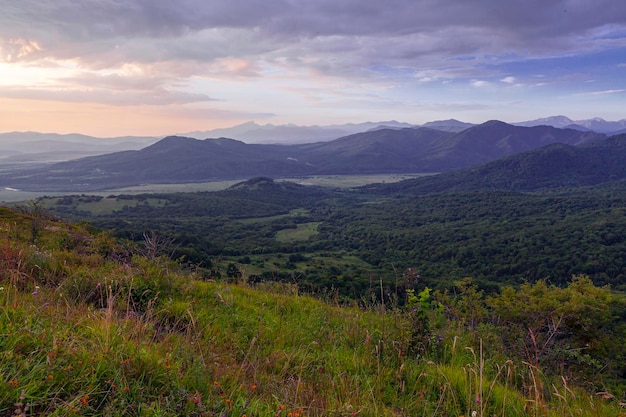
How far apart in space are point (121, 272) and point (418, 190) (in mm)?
197039

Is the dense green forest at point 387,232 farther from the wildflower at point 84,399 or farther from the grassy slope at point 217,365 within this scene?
the wildflower at point 84,399

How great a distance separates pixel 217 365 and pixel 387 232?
96643mm

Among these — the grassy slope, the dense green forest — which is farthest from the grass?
the grassy slope

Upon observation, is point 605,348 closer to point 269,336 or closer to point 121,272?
point 269,336

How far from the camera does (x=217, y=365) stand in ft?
9.48

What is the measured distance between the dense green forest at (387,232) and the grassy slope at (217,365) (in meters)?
1.56

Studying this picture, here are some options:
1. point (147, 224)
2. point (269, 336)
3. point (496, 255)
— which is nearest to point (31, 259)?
point (269, 336)

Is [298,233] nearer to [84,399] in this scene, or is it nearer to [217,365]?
[217,365]

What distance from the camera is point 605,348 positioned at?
41.7 feet

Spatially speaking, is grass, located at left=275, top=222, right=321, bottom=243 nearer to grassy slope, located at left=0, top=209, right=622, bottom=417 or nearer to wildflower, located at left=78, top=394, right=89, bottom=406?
grassy slope, located at left=0, top=209, right=622, bottom=417

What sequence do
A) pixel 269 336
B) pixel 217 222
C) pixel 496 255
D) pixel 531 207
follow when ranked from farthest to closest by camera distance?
pixel 531 207 < pixel 217 222 < pixel 496 255 < pixel 269 336

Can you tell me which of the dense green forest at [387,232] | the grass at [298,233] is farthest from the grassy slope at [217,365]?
the grass at [298,233]

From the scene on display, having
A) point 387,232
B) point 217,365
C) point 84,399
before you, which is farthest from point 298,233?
point 84,399

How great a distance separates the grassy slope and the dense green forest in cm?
156
